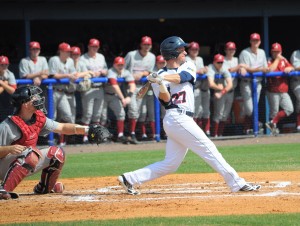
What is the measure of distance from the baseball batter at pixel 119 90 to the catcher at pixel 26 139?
6.53 meters

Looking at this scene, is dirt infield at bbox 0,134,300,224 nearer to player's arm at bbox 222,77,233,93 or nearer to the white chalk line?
the white chalk line

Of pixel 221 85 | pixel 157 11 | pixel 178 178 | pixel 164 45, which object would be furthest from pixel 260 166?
pixel 157 11

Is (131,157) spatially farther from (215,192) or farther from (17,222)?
(17,222)

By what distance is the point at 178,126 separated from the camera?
8.27 meters

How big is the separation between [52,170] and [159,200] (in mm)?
1359

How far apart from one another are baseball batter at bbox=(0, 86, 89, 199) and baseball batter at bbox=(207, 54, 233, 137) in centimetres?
727

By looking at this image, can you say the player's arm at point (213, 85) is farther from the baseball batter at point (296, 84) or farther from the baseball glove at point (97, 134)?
the baseball glove at point (97, 134)

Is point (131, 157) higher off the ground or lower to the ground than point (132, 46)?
lower

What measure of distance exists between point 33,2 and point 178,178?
839 cm

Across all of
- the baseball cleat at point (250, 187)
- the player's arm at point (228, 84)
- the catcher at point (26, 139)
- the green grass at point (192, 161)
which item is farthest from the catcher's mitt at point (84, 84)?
the baseball cleat at point (250, 187)

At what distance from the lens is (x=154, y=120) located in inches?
618

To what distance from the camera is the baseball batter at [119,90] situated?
15.2m

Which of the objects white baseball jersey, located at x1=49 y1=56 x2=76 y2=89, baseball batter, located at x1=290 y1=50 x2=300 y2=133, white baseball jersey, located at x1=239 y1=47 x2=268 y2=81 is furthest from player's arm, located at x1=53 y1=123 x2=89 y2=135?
baseball batter, located at x1=290 y1=50 x2=300 y2=133

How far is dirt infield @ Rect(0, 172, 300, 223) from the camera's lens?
7301mm
